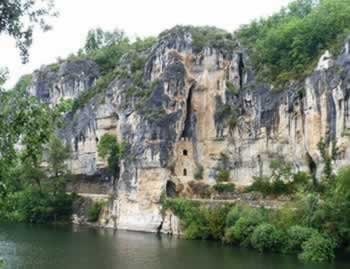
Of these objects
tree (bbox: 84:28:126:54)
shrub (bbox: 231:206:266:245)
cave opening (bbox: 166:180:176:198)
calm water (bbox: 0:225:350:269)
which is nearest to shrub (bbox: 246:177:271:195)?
shrub (bbox: 231:206:266:245)

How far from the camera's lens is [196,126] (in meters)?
43.2

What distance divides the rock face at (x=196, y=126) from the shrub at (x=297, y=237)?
8624 millimetres

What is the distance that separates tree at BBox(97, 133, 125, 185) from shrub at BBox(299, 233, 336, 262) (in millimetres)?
22132

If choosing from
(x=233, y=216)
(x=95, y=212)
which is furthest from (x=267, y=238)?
(x=95, y=212)

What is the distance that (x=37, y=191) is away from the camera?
156ft

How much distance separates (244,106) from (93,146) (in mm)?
16139

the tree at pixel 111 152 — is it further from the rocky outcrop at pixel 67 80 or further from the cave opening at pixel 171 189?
the rocky outcrop at pixel 67 80

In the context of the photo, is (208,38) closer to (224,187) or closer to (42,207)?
(224,187)

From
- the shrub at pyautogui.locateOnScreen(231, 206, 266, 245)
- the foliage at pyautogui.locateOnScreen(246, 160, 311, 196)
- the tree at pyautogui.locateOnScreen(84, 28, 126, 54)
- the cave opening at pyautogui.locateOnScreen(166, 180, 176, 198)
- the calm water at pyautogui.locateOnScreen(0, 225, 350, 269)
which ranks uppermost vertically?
the tree at pyautogui.locateOnScreen(84, 28, 126, 54)

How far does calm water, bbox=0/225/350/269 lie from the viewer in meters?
24.8

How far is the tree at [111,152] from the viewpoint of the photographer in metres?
45.2

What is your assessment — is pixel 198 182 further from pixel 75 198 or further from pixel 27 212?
pixel 27 212

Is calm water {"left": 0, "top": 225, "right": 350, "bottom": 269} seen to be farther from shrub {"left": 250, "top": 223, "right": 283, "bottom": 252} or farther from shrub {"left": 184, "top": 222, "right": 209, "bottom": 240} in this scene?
shrub {"left": 184, "top": 222, "right": 209, "bottom": 240}

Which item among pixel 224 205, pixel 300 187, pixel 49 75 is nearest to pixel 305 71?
pixel 300 187
